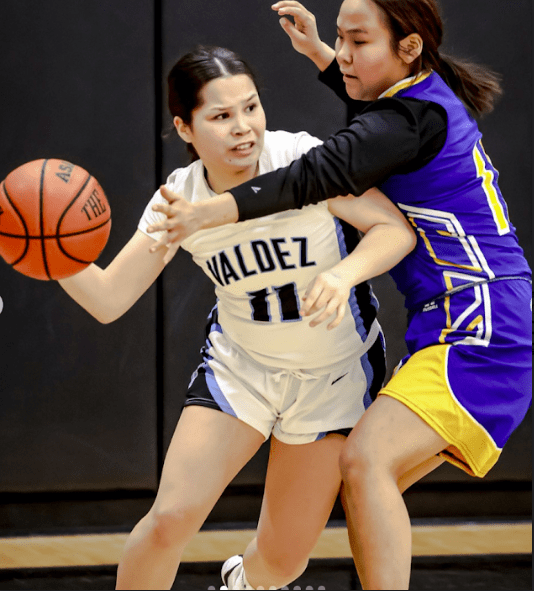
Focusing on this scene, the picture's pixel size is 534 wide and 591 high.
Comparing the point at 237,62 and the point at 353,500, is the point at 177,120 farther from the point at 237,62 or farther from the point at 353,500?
the point at 353,500

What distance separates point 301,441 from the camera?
205 cm

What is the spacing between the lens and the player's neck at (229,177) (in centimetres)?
200

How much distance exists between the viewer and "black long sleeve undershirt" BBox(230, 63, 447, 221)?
1.76 m

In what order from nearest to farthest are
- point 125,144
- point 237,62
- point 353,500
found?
point 353,500
point 237,62
point 125,144

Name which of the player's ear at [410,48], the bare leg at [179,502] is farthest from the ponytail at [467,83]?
the bare leg at [179,502]

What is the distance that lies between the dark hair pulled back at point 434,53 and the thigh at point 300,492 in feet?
3.11

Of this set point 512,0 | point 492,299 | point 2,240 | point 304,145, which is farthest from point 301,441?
point 512,0

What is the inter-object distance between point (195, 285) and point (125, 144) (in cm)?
64

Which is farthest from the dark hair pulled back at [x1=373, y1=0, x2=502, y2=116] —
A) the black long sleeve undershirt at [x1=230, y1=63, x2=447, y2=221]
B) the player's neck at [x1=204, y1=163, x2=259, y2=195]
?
the player's neck at [x1=204, y1=163, x2=259, y2=195]

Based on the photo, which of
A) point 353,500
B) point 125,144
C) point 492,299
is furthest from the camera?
point 125,144

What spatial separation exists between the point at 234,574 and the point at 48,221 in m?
1.21

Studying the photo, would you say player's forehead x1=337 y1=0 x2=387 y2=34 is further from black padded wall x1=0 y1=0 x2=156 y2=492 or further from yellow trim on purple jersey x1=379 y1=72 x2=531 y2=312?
black padded wall x1=0 y1=0 x2=156 y2=492

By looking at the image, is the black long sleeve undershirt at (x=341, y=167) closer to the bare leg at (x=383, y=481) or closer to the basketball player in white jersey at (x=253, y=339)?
the basketball player in white jersey at (x=253, y=339)

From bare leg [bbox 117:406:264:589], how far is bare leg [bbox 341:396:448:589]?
324 millimetres
